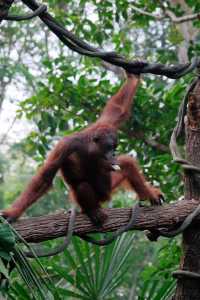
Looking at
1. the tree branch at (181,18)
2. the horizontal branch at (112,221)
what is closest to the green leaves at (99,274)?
the horizontal branch at (112,221)

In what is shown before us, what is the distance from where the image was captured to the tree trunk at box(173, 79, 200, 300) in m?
3.43

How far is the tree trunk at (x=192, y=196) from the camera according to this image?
11.2ft

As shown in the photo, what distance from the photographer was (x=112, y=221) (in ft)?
10.7

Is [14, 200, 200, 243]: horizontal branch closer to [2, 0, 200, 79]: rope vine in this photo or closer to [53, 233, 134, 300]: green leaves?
[53, 233, 134, 300]: green leaves

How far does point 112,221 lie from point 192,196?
1.79 feet

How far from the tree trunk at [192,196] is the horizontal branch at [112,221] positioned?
14cm

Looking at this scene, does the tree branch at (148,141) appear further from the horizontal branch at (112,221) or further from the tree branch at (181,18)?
the horizontal branch at (112,221)

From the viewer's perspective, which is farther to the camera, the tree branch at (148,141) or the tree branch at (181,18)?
the tree branch at (181,18)

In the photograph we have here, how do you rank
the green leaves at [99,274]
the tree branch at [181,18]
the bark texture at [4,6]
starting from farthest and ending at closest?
the tree branch at [181,18], the green leaves at [99,274], the bark texture at [4,6]

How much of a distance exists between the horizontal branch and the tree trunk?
14 cm

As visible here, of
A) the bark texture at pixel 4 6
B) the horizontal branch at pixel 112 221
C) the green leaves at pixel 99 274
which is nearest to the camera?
the bark texture at pixel 4 6

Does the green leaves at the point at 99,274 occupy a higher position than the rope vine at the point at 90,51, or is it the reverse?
the rope vine at the point at 90,51

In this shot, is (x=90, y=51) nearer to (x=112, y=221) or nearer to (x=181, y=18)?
(x=112, y=221)

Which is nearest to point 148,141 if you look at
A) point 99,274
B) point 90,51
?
point 99,274
